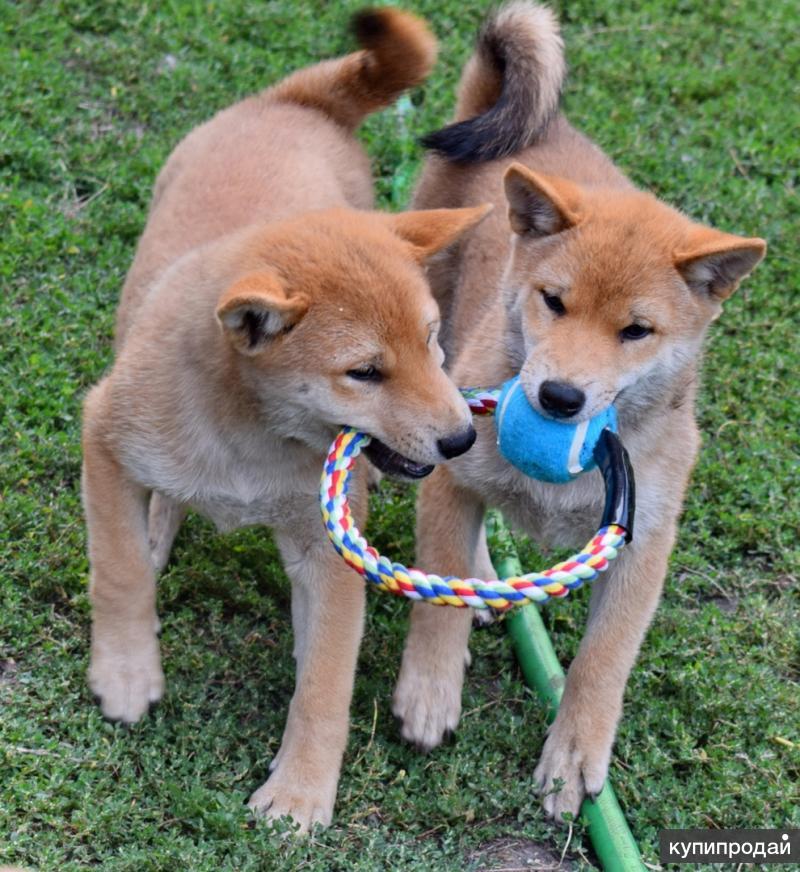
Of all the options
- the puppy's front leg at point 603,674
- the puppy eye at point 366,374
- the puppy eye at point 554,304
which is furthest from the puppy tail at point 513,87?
the puppy eye at point 366,374

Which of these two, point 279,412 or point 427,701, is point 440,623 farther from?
point 279,412

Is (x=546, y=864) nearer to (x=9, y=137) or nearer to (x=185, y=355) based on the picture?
(x=185, y=355)

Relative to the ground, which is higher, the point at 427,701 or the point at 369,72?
the point at 369,72

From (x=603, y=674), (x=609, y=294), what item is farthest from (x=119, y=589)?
(x=609, y=294)

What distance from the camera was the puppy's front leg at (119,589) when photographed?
464 cm

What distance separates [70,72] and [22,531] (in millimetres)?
3355

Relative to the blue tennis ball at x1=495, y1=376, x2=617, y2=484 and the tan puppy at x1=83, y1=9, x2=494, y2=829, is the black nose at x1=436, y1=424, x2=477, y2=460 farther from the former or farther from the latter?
the blue tennis ball at x1=495, y1=376, x2=617, y2=484

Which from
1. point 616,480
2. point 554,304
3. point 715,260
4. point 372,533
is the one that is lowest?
point 372,533

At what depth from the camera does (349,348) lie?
419 cm

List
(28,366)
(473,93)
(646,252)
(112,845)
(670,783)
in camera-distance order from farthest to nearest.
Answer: (473,93) → (28,366) → (670,783) → (646,252) → (112,845)

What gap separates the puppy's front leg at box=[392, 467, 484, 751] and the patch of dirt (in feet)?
1.47

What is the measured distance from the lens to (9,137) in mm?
7109

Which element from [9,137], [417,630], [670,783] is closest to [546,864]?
[670,783]

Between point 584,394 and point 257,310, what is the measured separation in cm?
104
